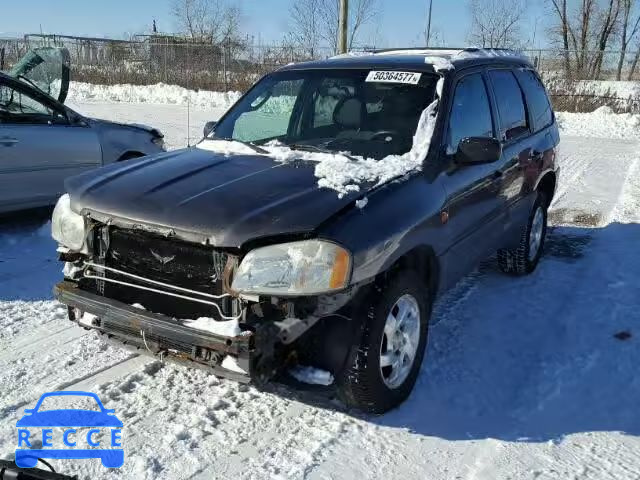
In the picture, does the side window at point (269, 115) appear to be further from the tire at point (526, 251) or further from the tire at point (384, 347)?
the tire at point (526, 251)

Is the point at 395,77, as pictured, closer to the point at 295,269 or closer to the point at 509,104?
the point at 509,104

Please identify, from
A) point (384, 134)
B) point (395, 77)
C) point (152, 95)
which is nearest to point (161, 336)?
point (384, 134)

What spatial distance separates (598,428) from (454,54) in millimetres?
2748

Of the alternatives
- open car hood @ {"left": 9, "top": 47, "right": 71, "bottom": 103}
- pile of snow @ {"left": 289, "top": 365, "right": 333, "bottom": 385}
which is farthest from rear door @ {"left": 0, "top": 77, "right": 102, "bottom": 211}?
pile of snow @ {"left": 289, "top": 365, "right": 333, "bottom": 385}

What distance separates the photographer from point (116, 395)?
11.2ft

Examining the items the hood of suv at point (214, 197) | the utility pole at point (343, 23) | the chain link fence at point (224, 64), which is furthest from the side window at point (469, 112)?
the chain link fence at point (224, 64)

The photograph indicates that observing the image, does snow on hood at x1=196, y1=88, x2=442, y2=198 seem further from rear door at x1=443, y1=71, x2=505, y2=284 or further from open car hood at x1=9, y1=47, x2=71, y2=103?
open car hood at x1=9, y1=47, x2=71, y2=103

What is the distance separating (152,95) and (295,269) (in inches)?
916

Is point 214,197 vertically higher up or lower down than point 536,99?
lower down

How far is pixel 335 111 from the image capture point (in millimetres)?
4246

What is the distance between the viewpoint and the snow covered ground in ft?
9.64

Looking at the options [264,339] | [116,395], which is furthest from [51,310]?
[264,339]

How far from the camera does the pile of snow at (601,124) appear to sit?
1719cm

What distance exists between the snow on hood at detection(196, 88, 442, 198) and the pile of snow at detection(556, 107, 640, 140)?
48.5ft
